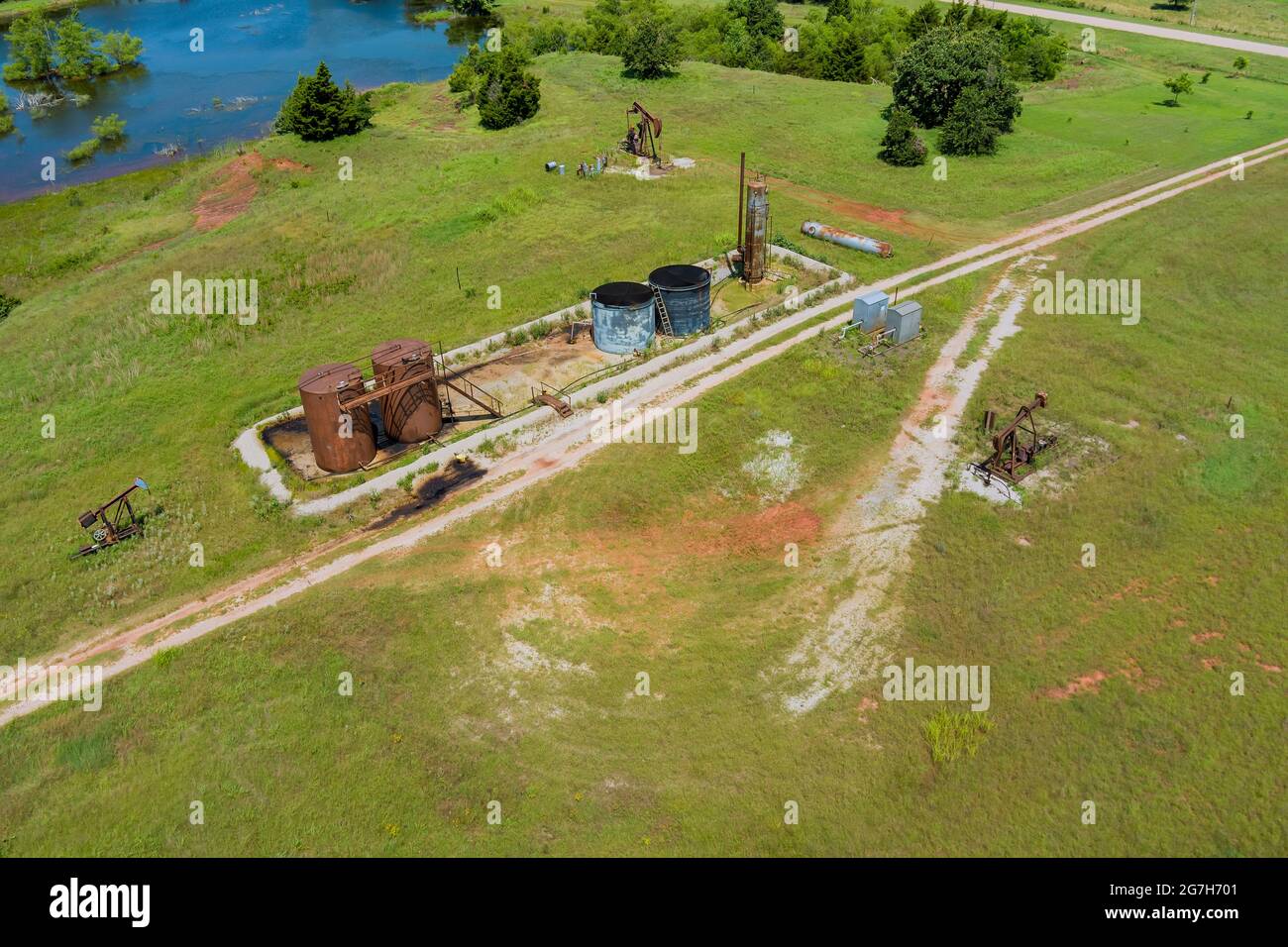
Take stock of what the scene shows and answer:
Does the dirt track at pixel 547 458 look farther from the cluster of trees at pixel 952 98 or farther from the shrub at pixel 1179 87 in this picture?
the shrub at pixel 1179 87

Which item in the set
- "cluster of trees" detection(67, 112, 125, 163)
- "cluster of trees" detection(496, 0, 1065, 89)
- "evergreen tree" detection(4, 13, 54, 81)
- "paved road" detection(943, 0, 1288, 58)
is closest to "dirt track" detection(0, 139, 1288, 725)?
"cluster of trees" detection(496, 0, 1065, 89)

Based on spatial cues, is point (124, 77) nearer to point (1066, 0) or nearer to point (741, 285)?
point (741, 285)

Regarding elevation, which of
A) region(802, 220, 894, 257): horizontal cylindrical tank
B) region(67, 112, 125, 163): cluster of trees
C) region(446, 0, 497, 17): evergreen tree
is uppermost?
region(446, 0, 497, 17): evergreen tree

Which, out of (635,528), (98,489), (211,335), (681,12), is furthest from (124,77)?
(635,528)

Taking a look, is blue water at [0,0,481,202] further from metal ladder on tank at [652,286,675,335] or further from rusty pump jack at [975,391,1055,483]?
rusty pump jack at [975,391,1055,483]

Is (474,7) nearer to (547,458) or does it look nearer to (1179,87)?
(1179,87)

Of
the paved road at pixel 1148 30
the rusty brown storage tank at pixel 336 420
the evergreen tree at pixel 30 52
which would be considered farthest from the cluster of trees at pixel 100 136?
the paved road at pixel 1148 30
